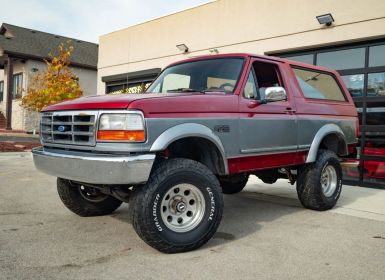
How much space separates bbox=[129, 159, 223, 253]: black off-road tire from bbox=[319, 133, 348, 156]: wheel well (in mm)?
2843

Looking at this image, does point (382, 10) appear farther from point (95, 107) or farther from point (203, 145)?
point (95, 107)

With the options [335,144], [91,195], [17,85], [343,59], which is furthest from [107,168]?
[17,85]

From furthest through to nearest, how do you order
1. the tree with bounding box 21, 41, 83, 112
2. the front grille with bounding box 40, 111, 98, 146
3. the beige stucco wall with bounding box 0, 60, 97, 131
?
the beige stucco wall with bounding box 0, 60, 97, 131 → the tree with bounding box 21, 41, 83, 112 → the front grille with bounding box 40, 111, 98, 146

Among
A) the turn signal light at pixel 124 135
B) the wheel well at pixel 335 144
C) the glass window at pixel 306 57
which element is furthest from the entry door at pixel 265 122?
the glass window at pixel 306 57

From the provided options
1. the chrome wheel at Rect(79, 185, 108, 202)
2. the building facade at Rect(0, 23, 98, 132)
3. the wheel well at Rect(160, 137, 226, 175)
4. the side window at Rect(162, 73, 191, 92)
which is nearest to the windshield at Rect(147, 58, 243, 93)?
the side window at Rect(162, 73, 191, 92)

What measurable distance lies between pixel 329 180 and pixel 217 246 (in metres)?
2.80

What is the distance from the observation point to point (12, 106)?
88.0 ft

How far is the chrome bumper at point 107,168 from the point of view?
11.6 feet

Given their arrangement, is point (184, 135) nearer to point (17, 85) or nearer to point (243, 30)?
point (243, 30)

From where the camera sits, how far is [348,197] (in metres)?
7.40

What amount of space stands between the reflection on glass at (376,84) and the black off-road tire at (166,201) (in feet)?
20.1

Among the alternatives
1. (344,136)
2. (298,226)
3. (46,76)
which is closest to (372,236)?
(298,226)

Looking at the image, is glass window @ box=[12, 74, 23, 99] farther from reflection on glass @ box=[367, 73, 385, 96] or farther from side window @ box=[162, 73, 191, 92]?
side window @ box=[162, 73, 191, 92]

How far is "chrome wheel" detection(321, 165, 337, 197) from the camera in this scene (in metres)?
6.06
